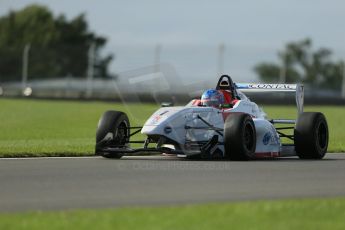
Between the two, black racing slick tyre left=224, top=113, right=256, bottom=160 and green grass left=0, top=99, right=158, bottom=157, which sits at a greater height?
black racing slick tyre left=224, top=113, right=256, bottom=160

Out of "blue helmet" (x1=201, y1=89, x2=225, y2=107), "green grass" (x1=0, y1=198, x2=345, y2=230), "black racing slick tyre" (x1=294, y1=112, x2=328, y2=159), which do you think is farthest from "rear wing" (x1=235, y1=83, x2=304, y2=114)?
"green grass" (x1=0, y1=198, x2=345, y2=230)

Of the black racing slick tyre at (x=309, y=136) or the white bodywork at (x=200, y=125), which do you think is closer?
the white bodywork at (x=200, y=125)

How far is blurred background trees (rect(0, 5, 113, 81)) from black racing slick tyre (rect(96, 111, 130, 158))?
92.0 metres

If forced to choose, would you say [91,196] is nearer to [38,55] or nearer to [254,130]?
[254,130]

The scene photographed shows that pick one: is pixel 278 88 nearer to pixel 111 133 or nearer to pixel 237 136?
pixel 237 136

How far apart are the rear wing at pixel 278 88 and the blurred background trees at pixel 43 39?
8976cm

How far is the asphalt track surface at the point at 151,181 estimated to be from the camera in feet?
39.4

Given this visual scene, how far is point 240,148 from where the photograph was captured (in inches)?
706

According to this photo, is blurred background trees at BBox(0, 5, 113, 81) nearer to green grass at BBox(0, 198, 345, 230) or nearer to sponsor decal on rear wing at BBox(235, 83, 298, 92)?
sponsor decal on rear wing at BBox(235, 83, 298, 92)

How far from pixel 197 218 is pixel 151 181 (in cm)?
377

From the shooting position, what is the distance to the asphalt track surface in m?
12.0

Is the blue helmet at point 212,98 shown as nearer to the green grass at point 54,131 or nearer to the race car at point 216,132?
the race car at point 216,132

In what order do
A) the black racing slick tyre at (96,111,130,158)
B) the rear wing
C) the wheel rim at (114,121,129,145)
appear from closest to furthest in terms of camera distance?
the black racing slick tyre at (96,111,130,158)
the wheel rim at (114,121,129,145)
the rear wing

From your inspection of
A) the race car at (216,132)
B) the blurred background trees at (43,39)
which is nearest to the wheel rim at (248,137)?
the race car at (216,132)
